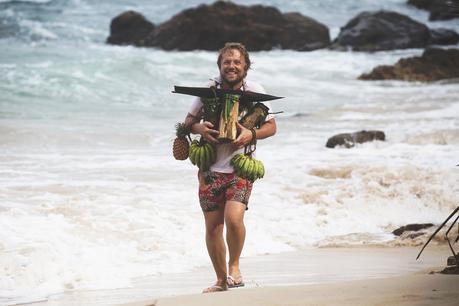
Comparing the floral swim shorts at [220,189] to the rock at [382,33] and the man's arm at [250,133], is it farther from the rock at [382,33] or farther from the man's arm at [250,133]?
the rock at [382,33]

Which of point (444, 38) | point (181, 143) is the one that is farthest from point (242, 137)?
point (444, 38)

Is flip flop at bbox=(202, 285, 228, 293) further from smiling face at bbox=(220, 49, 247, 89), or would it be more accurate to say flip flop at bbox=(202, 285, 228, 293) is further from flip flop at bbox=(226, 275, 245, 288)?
smiling face at bbox=(220, 49, 247, 89)

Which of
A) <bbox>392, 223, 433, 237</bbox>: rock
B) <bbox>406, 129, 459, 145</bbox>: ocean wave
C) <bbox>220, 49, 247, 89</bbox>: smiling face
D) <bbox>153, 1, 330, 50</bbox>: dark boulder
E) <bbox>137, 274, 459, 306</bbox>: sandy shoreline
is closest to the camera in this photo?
<bbox>137, 274, 459, 306</bbox>: sandy shoreline

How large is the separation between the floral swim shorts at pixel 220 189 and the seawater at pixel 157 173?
1.49 m

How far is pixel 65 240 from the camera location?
7.80m

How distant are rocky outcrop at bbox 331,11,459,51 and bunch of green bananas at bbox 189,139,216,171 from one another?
30.2 m

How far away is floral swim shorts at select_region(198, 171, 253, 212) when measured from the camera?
536 centimetres

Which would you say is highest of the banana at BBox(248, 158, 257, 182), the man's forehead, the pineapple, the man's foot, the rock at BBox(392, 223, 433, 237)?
the man's forehead

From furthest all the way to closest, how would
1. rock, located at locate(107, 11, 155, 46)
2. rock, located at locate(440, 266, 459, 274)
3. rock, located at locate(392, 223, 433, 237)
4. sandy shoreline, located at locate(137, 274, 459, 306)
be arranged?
1. rock, located at locate(107, 11, 155, 46)
2. rock, located at locate(392, 223, 433, 237)
3. rock, located at locate(440, 266, 459, 274)
4. sandy shoreline, located at locate(137, 274, 459, 306)

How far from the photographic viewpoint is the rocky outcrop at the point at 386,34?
117ft

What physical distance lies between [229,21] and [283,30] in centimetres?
251

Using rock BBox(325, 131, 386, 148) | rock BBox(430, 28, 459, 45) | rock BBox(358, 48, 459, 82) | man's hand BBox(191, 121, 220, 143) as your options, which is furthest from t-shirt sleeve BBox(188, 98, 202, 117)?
rock BBox(430, 28, 459, 45)

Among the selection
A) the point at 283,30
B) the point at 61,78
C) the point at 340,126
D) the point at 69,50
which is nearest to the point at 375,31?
the point at 283,30

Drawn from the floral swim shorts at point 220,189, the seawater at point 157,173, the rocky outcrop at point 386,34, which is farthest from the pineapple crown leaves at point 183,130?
the rocky outcrop at point 386,34
